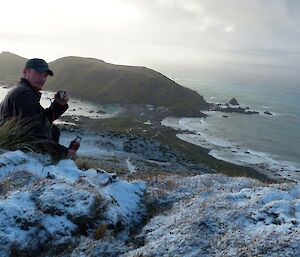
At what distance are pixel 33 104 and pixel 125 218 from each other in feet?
11.7

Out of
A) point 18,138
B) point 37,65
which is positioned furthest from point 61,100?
point 18,138

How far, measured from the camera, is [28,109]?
808 centimetres

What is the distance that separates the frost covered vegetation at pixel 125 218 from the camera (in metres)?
4.56

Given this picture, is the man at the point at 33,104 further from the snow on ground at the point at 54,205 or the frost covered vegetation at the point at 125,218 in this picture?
the snow on ground at the point at 54,205

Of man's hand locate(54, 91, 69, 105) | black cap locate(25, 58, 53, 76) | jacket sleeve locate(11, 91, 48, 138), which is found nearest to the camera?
black cap locate(25, 58, 53, 76)

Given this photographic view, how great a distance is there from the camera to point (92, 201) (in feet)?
17.7

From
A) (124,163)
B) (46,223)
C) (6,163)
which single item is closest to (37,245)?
(46,223)

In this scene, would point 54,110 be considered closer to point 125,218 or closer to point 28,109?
point 28,109

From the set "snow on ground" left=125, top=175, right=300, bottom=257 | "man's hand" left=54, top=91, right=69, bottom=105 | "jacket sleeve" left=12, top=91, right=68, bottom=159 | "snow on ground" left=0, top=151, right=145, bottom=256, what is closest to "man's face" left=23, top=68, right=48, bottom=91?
"jacket sleeve" left=12, top=91, right=68, bottom=159

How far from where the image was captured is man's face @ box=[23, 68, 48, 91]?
786 centimetres

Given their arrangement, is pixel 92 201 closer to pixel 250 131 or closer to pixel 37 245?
pixel 37 245

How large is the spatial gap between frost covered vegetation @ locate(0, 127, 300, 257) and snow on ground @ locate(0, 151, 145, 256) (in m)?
0.01

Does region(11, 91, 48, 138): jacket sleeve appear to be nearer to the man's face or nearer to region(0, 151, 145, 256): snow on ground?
the man's face

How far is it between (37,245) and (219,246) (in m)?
2.07
